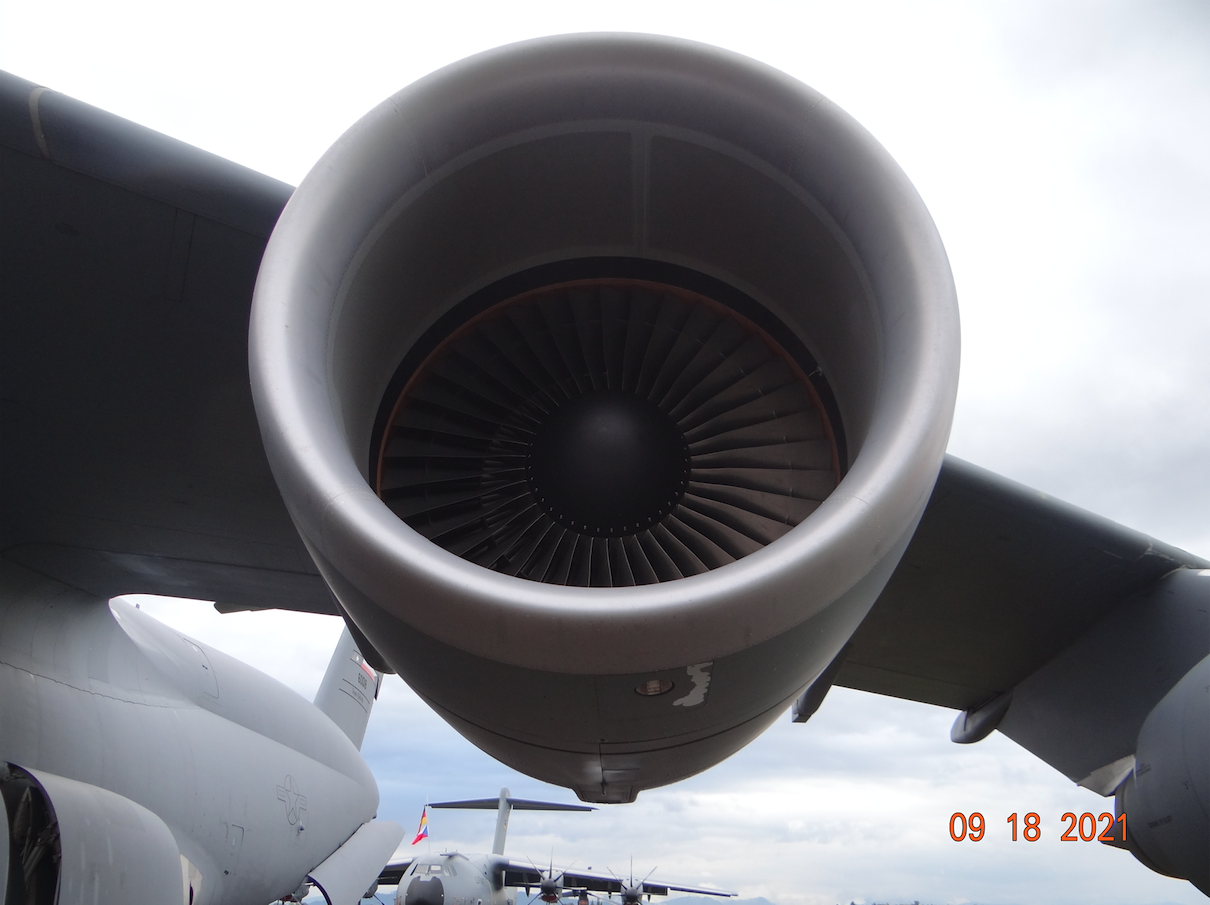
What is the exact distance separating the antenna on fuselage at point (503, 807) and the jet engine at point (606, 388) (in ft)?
91.4

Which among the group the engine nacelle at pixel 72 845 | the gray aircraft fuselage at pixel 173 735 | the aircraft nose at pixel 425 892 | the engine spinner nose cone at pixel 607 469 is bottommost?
the aircraft nose at pixel 425 892

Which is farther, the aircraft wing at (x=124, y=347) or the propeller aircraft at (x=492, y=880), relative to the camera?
the propeller aircraft at (x=492, y=880)

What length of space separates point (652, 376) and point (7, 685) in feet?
8.54

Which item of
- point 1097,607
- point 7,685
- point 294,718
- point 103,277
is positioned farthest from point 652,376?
point 294,718

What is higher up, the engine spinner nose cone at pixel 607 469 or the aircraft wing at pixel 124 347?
the aircraft wing at pixel 124 347

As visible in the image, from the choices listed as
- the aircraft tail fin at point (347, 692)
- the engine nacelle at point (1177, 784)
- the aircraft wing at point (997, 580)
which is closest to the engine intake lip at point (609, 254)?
the aircraft wing at point (997, 580)

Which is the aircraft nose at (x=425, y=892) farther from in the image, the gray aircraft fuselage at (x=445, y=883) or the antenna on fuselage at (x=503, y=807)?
the antenna on fuselage at (x=503, y=807)

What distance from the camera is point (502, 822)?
29422mm

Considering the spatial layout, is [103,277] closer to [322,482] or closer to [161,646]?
[322,482]

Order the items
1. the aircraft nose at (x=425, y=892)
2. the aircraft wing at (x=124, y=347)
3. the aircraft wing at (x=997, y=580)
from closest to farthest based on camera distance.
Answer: the aircraft wing at (x=124, y=347), the aircraft wing at (x=997, y=580), the aircraft nose at (x=425, y=892)

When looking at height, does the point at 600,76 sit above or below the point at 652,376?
above

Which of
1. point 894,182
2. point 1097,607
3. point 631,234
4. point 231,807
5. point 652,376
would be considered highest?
point 631,234

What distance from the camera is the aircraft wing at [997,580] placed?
2.88 metres

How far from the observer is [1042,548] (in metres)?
2.96
